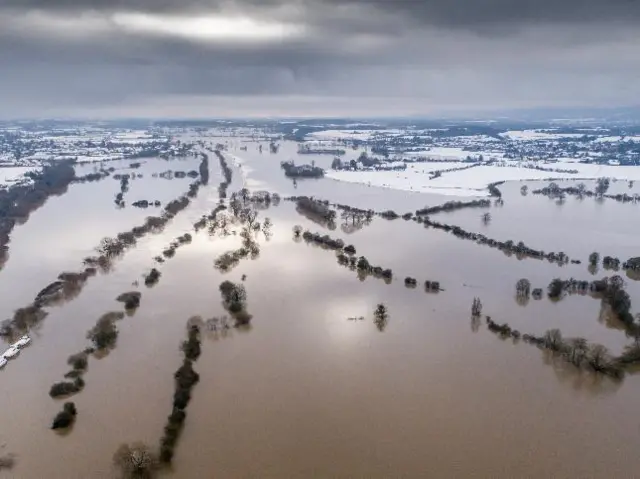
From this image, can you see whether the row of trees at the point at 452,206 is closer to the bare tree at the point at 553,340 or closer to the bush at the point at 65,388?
the bare tree at the point at 553,340

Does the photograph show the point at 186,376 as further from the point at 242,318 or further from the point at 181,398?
the point at 242,318

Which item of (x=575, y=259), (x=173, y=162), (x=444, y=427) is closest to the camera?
(x=444, y=427)

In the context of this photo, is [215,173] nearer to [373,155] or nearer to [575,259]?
[373,155]

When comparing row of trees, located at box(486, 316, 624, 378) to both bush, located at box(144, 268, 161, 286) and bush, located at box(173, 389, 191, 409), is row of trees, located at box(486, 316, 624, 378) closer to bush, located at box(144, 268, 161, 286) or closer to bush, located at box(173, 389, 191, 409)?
bush, located at box(173, 389, 191, 409)

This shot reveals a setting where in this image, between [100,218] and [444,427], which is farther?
[100,218]

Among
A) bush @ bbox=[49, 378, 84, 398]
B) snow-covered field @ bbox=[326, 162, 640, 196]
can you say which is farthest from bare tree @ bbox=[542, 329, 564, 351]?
snow-covered field @ bbox=[326, 162, 640, 196]

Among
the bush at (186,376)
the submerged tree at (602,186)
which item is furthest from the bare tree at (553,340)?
the submerged tree at (602,186)

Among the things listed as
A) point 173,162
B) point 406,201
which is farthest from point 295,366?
point 173,162
